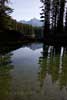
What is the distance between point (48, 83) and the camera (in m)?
11.3

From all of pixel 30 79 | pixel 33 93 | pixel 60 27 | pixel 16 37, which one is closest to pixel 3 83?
pixel 30 79

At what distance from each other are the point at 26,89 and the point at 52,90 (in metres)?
1.01

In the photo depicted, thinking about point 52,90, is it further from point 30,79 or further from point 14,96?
point 30,79

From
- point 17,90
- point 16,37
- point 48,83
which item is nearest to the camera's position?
point 17,90

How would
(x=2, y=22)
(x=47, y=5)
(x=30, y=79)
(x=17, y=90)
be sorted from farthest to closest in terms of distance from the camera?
(x=47, y=5) → (x=2, y=22) → (x=30, y=79) → (x=17, y=90)

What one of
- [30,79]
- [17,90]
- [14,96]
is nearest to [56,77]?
[30,79]

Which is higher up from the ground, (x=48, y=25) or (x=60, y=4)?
(x=60, y=4)

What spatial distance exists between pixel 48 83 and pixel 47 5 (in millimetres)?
72029

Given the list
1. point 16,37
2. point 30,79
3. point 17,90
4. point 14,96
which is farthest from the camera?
point 16,37

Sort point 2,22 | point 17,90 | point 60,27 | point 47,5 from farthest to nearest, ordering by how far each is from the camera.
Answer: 1. point 47,5
2. point 60,27
3. point 2,22
4. point 17,90

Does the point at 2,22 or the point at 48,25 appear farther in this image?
the point at 48,25

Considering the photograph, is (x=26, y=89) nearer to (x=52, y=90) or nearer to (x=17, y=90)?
(x=17, y=90)

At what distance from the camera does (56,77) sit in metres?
13.0

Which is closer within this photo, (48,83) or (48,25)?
(48,83)
